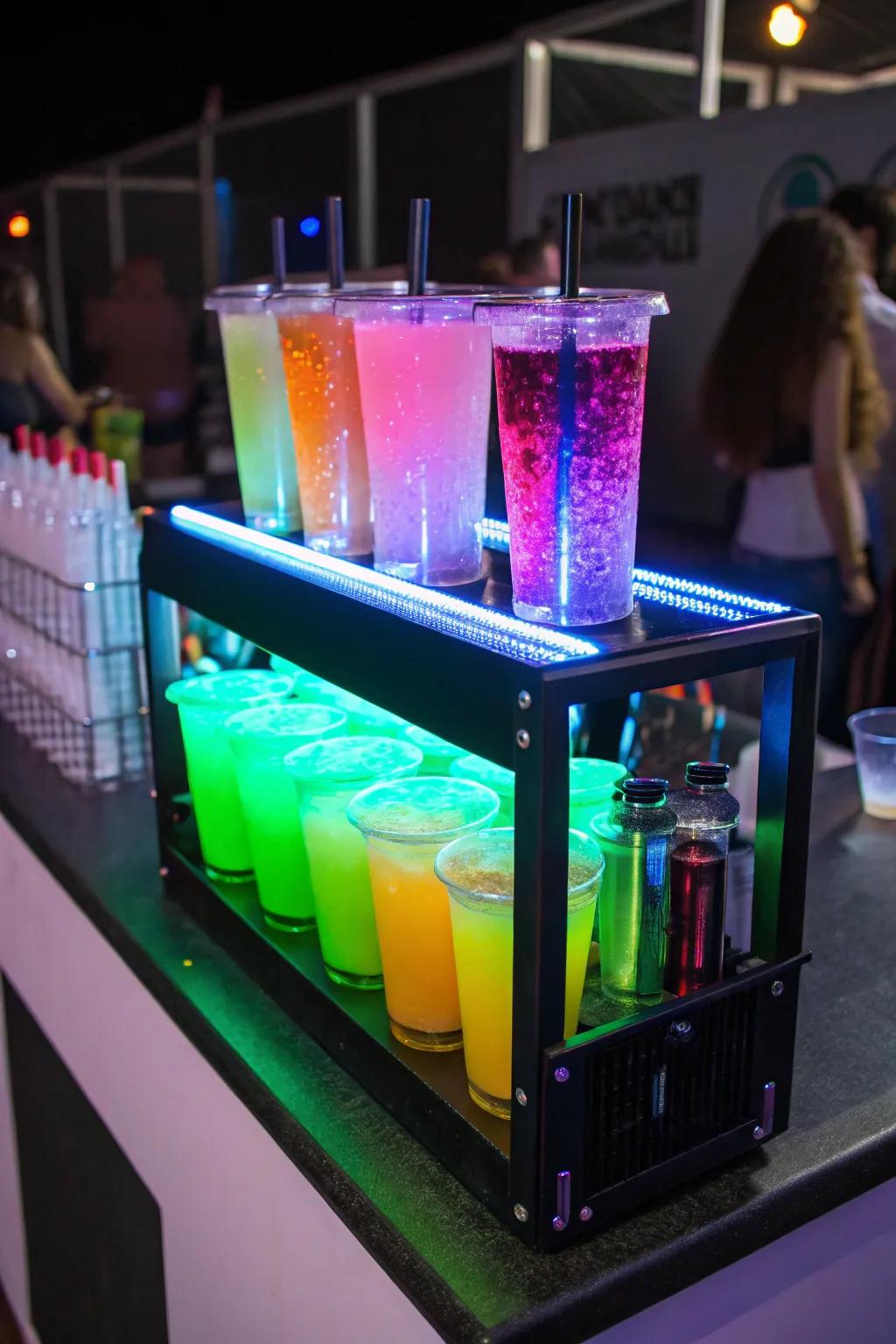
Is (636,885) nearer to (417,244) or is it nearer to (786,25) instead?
(417,244)

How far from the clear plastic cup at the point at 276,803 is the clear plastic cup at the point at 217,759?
0.04 metres

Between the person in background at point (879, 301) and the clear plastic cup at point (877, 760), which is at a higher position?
the person in background at point (879, 301)

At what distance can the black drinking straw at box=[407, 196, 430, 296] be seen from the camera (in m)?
0.94

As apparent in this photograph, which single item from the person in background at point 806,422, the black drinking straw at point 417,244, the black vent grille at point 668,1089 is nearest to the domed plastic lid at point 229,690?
the black drinking straw at point 417,244

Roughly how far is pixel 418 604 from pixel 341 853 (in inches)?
9.7

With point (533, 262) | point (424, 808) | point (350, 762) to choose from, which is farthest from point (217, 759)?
point (533, 262)

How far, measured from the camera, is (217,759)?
47.6 inches

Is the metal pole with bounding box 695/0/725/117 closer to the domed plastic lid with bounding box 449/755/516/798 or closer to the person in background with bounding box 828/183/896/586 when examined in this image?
the person in background with bounding box 828/183/896/586

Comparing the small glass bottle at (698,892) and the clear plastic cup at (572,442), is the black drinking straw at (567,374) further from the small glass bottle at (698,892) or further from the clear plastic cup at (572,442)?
the small glass bottle at (698,892)

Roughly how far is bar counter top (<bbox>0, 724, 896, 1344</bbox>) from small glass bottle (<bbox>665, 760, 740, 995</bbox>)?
0.57 ft

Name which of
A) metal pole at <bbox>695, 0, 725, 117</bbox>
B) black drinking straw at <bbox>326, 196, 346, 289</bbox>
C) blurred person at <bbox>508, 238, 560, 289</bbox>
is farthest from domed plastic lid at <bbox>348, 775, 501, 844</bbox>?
metal pole at <bbox>695, 0, 725, 117</bbox>

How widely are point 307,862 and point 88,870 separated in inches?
17.8

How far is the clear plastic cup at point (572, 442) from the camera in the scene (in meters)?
0.75

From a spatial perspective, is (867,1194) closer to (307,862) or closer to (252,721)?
(307,862)
